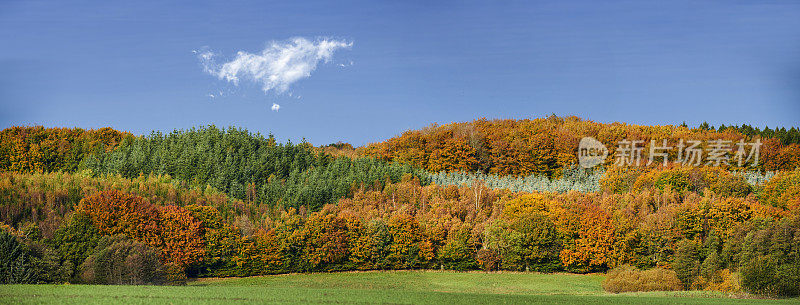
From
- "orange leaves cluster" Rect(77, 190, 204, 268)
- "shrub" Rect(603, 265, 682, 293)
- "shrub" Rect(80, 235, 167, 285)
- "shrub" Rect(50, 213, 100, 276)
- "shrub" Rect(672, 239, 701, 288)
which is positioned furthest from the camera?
"orange leaves cluster" Rect(77, 190, 204, 268)

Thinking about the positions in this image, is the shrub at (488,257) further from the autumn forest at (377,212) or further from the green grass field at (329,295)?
the green grass field at (329,295)

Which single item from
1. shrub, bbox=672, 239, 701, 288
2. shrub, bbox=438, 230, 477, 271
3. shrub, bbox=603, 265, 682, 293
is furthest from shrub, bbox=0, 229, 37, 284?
shrub, bbox=672, 239, 701, 288

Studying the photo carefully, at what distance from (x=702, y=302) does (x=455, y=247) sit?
1907 cm

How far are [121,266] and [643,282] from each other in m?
27.3

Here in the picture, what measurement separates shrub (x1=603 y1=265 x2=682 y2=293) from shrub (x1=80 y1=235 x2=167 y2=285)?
24.2m

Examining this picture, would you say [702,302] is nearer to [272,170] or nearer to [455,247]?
[455,247]

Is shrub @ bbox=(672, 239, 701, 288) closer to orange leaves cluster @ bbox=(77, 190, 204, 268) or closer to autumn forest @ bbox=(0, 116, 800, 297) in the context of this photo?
autumn forest @ bbox=(0, 116, 800, 297)

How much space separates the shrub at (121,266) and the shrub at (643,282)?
79.3 feet

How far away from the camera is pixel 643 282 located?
39656mm

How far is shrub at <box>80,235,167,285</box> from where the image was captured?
35469 mm

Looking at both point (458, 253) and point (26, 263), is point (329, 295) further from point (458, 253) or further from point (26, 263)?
point (458, 253)

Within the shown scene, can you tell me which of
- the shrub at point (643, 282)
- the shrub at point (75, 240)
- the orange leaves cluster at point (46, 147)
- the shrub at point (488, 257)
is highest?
the orange leaves cluster at point (46, 147)

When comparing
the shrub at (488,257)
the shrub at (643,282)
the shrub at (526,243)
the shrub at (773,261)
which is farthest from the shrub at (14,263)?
the shrub at (773,261)

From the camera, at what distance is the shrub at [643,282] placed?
129ft
